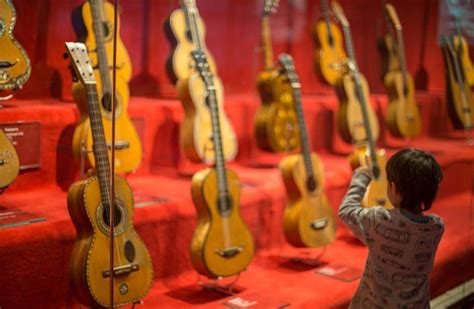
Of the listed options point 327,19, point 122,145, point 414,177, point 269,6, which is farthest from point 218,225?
point 327,19

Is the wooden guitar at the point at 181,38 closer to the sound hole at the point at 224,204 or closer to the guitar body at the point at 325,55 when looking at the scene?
the sound hole at the point at 224,204

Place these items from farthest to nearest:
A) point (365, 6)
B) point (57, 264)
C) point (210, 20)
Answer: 1. point (365, 6)
2. point (210, 20)
3. point (57, 264)

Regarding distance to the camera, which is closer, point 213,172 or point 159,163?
point 213,172

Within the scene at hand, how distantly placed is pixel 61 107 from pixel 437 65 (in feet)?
7.67

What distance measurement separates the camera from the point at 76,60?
2715 millimetres

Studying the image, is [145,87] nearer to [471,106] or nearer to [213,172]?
[213,172]

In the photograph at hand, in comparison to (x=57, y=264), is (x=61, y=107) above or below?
above

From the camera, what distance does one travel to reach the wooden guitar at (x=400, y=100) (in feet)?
16.3

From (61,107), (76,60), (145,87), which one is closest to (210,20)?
(145,87)

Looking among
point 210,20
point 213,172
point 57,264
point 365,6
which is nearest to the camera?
point 57,264

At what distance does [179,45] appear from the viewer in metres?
A: 4.11

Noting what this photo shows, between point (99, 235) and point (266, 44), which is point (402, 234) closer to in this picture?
point (99, 235)

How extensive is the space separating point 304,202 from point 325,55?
1.83 meters

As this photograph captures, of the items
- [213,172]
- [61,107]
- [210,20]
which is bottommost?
[213,172]
